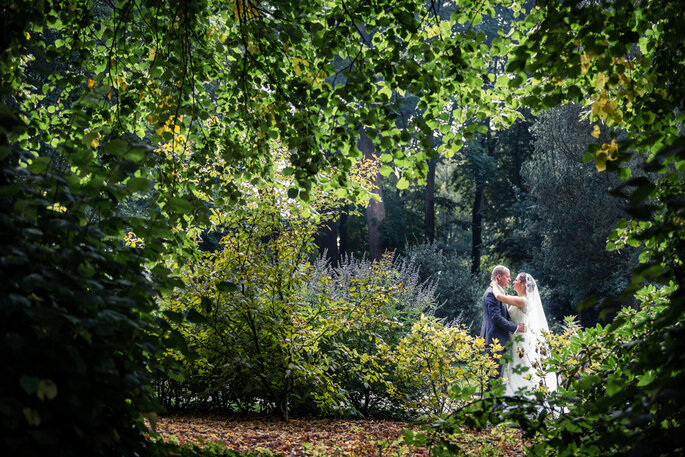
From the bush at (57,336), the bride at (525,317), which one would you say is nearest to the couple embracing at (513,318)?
the bride at (525,317)

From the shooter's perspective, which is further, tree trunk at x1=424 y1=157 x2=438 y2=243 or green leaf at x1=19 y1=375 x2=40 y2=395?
tree trunk at x1=424 y1=157 x2=438 y2=243

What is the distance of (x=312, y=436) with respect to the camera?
4945mm

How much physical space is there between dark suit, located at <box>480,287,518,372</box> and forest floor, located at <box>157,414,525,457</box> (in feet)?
7.44

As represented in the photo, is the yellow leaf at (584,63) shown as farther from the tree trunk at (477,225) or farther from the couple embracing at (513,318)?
the tree trunk at (477,225)

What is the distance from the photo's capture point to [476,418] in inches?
92.7

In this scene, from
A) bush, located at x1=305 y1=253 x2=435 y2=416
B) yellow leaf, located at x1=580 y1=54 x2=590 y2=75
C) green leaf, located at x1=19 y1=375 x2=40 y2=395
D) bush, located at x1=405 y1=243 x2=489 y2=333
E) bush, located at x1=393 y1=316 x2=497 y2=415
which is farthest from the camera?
bush, located at x1=405 y1=243 x2=489 y2=333

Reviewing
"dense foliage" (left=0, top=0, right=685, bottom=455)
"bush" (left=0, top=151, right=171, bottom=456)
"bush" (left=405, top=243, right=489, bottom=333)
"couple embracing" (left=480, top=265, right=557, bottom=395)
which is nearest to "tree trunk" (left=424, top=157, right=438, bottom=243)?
"bush" (left=405, top=243, right=489, bottom=333)

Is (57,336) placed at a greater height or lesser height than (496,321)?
lesser

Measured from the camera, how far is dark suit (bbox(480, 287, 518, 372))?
7.57 m

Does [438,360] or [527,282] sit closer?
[438,360]

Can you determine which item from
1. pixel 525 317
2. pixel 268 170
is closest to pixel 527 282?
pixel 525 317

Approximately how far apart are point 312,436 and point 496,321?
3.73 m

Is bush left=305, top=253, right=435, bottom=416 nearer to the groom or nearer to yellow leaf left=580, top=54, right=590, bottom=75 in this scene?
the groom

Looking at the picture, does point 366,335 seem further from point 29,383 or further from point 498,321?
point 29,383
